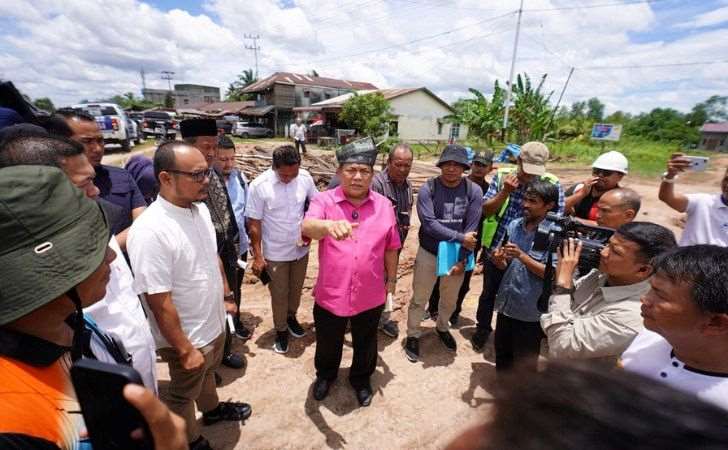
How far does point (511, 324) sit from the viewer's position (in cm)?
287

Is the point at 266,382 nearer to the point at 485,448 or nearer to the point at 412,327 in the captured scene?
the point at 412,327

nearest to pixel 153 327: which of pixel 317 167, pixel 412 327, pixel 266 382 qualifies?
pixel 266 382

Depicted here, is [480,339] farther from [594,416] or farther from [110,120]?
[110,120]

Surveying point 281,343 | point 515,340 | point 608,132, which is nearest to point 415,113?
point 608,132

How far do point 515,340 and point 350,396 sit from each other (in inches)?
58.8

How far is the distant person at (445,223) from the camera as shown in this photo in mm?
3104

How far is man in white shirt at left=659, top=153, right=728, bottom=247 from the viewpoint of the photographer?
266 cm

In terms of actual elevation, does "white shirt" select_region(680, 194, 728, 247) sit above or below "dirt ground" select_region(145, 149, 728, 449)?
above

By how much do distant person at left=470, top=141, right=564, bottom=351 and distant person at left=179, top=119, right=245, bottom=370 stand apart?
250cm

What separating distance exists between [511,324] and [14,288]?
301 cm

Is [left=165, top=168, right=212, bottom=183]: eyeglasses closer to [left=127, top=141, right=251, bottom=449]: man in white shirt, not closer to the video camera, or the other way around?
[left=127, top=141, right=251, bottom=449]: man in white shirt

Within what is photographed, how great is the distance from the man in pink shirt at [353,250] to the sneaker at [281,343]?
2.90 feet

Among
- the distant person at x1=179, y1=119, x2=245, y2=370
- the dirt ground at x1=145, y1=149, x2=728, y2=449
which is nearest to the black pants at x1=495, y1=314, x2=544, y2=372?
the dirt ground at x1=145, y1=149, x2=728, y2=449

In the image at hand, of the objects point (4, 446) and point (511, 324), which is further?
point (511, 324)
